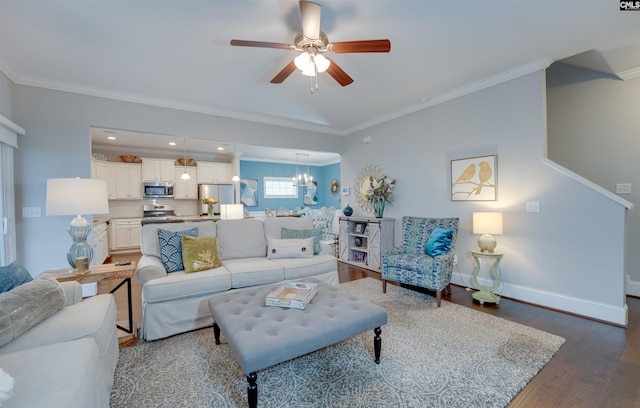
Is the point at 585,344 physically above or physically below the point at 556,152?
below

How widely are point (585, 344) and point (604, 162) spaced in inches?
101

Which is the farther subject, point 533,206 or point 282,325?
point 533,206

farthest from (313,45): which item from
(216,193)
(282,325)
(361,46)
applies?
(216,193)

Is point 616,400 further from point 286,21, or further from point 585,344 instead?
point 286,21

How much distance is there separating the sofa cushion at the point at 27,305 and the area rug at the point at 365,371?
2.19ft

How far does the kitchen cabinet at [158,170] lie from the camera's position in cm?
669

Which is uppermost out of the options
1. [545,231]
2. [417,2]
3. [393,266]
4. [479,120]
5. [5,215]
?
[417,2]

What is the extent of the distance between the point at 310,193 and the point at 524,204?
7162 millimetres

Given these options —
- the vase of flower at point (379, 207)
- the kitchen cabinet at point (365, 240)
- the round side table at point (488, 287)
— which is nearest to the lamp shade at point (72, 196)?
the kitchen cabinet at point (365, 240)

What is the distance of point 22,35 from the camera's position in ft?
7.57

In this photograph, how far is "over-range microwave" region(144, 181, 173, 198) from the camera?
263 inches

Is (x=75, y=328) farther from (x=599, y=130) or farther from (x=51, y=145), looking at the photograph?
(x=599, y=130)

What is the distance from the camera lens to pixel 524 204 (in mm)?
3117

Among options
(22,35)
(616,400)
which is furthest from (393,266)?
(22,35)
